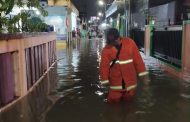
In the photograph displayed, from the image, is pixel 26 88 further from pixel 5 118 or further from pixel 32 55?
pixel 5 118

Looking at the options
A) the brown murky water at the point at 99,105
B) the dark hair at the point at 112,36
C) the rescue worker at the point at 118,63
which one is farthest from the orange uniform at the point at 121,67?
the brown murky water at the point at 99,105

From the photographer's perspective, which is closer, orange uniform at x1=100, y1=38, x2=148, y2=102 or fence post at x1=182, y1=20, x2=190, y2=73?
orange uniform at x1=100, y1=38, x2=148, y2=102

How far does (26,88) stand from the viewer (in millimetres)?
8789

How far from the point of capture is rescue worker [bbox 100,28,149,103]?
7.38 meters

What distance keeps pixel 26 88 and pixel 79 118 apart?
8.72 ft

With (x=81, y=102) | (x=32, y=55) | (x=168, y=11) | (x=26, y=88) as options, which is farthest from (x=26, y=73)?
(x=168, y=11)

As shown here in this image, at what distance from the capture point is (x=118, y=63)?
24.4 ft

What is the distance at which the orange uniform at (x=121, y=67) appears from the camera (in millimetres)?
7410

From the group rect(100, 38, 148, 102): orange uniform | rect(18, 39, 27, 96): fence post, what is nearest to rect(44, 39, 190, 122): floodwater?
rect(100, 38, 148, 102): orange uniform

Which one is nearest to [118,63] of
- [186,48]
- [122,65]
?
[122,65]

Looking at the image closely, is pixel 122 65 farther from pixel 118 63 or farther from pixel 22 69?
pixel 22 69

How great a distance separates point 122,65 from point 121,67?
0.15 feet

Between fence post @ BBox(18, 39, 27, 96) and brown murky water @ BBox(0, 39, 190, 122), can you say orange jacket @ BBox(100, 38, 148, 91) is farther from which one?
fence post @ BBox(18, 39, 27, 96)

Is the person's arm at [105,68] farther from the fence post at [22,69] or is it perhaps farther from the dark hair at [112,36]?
the fence post at [22,69]
